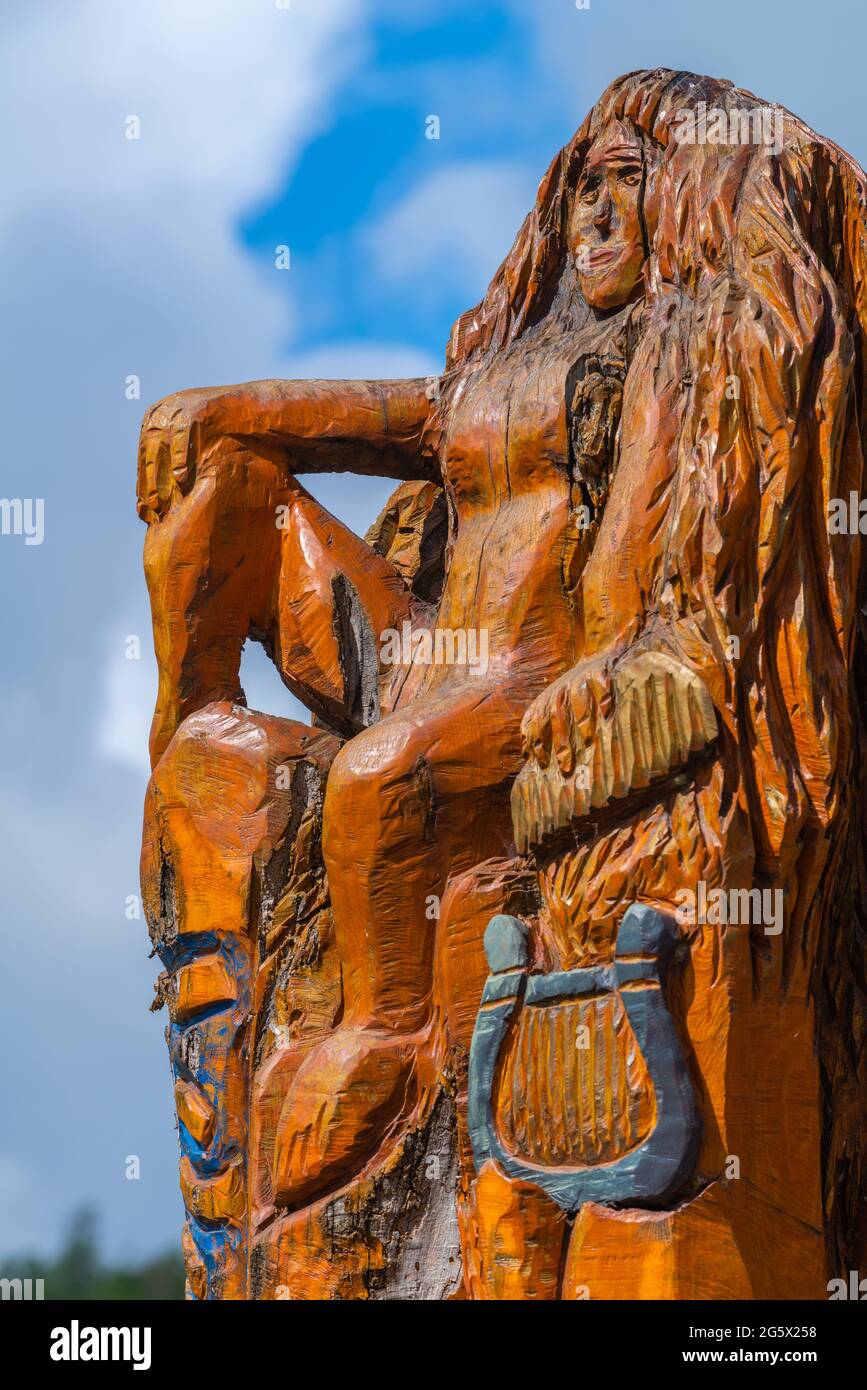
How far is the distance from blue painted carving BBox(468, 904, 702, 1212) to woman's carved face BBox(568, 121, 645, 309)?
1.84 metres

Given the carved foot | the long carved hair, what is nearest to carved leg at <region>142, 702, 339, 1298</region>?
the carved foot

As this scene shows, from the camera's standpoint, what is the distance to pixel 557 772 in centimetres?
578

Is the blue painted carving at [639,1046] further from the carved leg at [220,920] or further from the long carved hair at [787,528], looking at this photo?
the carved leg at [220,920]

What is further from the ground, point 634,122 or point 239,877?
point 634,122

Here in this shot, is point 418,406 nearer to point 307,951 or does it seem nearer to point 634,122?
point 634,122

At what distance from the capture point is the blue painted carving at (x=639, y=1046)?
537 centimetres

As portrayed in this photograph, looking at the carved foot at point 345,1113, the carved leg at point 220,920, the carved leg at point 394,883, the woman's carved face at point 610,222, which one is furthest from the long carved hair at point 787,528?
the carved leg at point 220,920

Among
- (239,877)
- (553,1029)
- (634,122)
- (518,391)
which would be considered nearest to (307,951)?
(239,877)

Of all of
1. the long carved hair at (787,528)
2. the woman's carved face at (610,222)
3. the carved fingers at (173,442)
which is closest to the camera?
the long carved hair at (787,528)

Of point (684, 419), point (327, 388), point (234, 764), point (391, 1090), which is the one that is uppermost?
point (327, 388)

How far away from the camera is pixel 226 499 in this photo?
22.9 feet

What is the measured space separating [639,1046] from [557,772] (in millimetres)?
707

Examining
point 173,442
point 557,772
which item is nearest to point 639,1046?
point 557,772

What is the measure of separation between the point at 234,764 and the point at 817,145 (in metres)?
2.29
